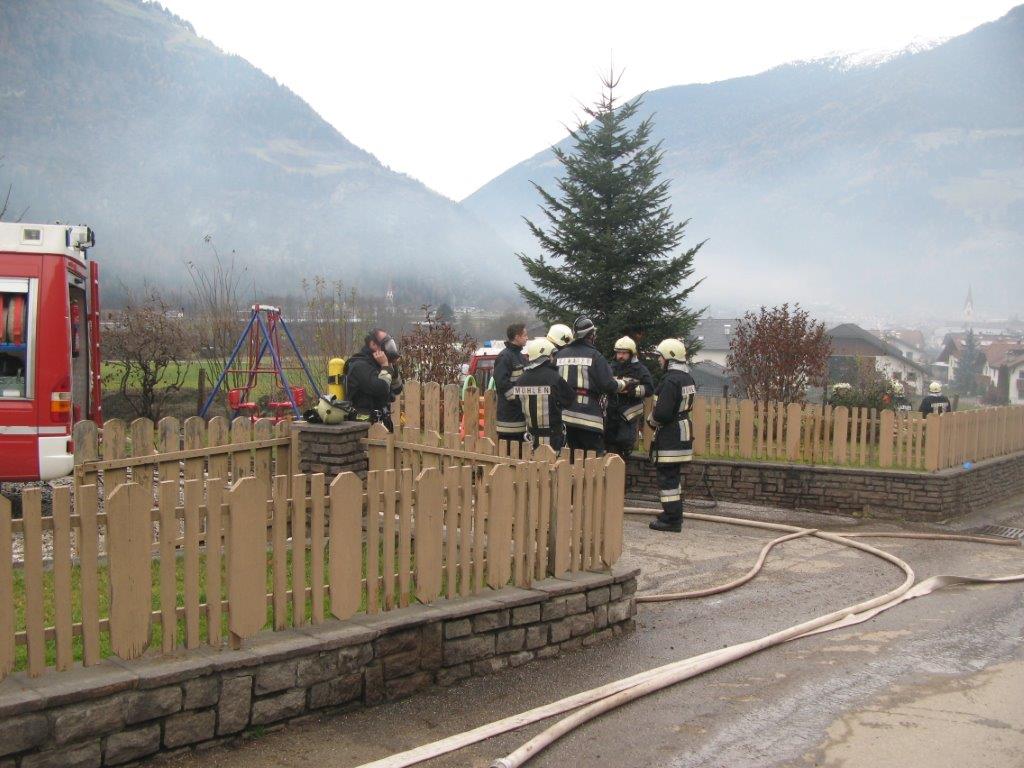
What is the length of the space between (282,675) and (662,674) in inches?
86.3

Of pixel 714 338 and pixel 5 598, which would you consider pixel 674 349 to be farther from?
pixel 714 338

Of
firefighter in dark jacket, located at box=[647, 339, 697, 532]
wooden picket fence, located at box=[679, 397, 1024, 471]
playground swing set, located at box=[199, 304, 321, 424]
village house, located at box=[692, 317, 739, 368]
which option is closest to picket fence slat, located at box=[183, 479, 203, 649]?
firefighter in dark jacket, located at box=[647, 339, 697, 532]

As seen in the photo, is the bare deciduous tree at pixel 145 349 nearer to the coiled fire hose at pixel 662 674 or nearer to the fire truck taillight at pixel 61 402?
the fire truck taillight at pixel 61 402

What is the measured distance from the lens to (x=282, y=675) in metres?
4.40

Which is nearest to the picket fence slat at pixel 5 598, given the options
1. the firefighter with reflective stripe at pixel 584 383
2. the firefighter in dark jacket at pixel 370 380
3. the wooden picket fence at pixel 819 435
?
the firefighter in dark jacket at pixel 370 380

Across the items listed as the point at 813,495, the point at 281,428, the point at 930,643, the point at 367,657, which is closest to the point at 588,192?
the point at 813,495

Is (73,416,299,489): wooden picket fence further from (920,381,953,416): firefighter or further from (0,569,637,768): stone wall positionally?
(920,381,953,416): firefighter


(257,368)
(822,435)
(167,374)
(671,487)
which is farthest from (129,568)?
(167,374)

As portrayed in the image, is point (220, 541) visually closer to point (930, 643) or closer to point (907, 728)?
point (907, 728)

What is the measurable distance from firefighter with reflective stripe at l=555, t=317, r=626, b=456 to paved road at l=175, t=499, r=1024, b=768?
7.59 feet

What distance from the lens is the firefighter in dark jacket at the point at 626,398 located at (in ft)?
35.0

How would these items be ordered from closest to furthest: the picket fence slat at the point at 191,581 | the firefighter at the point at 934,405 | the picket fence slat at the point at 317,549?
the picket fence slat at the point at 191,581 < the picket fence slat at the point at 317,549 < the firefighter at the point at 934,405

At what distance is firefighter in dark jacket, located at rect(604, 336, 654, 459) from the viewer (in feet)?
35.0

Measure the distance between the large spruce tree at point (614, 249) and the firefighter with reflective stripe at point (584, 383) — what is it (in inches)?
231
